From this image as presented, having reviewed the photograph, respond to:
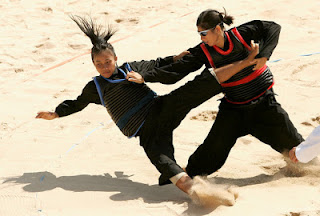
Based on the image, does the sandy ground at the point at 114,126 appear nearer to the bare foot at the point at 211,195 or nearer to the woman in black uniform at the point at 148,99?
the bare foot at the point at 211,195

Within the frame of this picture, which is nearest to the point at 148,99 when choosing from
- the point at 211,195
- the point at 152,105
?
the point at 152,105

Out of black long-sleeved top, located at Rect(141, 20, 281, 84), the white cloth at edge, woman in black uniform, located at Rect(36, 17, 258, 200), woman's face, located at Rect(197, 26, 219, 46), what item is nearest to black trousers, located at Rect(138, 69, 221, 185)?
woman in black uniform, located at Rect(36, 17, 258, 200)

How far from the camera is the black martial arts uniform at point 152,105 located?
3.14 meters

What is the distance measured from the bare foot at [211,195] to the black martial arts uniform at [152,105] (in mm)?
192

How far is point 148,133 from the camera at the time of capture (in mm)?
3297

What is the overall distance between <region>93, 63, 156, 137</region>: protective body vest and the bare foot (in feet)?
2.15

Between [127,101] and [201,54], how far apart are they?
615mm

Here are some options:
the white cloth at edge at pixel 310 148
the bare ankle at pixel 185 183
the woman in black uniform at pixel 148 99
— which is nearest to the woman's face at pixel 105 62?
the woman in black uniform at pixel 148 99

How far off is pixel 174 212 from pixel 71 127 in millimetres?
2100

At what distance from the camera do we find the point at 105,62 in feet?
11.0

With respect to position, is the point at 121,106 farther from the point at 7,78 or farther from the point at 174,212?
the point at 7,78

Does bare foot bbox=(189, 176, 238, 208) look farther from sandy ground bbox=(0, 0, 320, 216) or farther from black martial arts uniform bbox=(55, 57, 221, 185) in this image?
black martial arts uniform bbox=(55, 57, 221, 185)

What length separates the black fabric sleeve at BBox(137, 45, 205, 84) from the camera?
318cm

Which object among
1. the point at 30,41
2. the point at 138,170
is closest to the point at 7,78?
the point at 30,41
